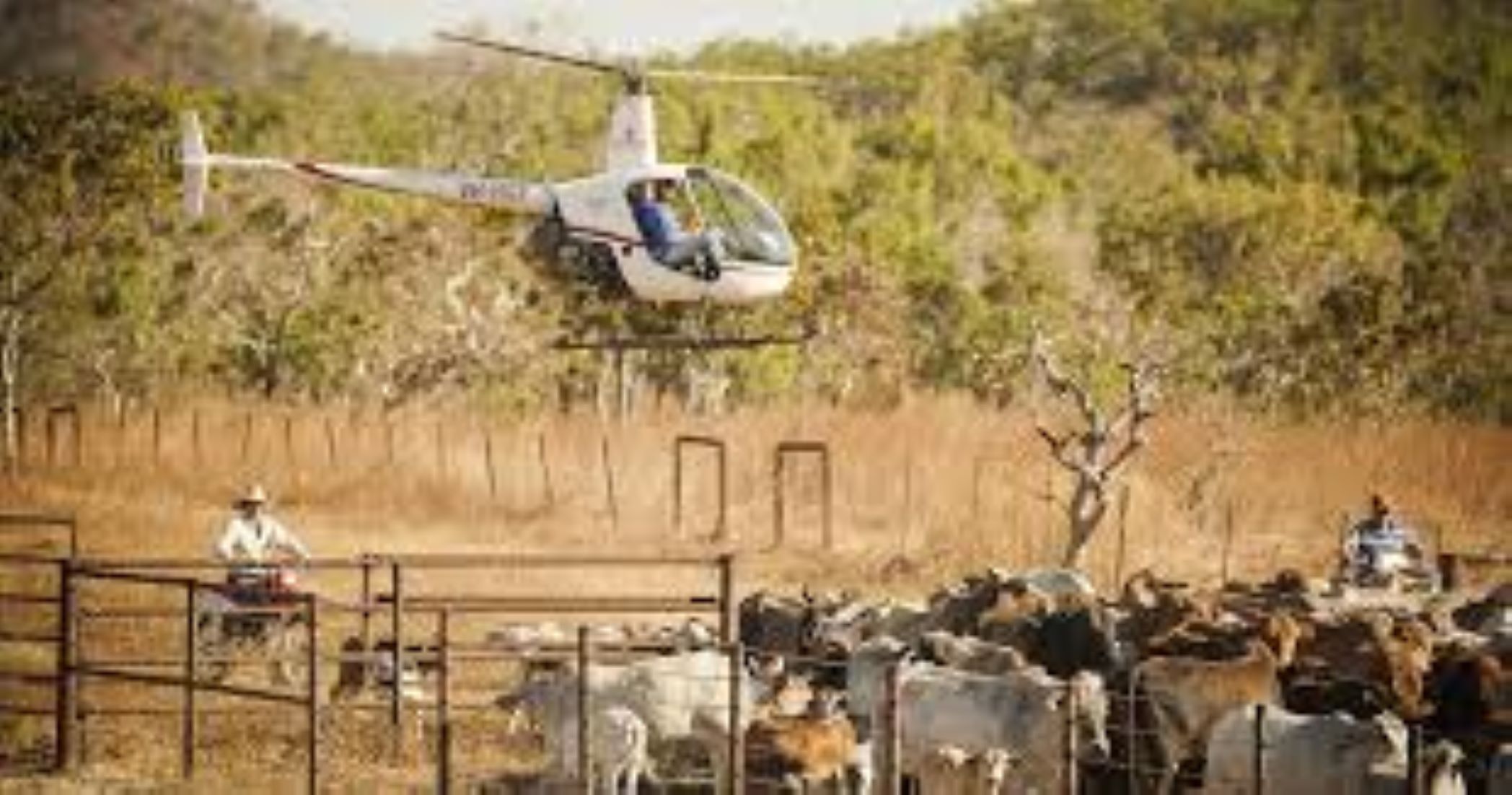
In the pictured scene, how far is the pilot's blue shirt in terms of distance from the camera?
92.7ft

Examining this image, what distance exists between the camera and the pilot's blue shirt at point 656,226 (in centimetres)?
2825

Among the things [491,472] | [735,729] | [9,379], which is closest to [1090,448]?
[491,472]

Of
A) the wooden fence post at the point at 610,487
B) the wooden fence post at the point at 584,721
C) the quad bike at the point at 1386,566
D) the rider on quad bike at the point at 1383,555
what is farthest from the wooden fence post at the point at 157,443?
the wooden fence post at the point at 584,721

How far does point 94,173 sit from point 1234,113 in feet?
168

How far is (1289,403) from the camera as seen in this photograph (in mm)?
44312

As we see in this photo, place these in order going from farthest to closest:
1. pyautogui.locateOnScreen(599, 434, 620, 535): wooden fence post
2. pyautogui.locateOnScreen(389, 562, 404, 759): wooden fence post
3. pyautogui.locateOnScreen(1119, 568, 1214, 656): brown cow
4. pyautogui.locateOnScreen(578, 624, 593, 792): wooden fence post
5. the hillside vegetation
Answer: the hillside vegetation < pyautogui.locateOnScreen(599, 434, 620, 535): wooden fence post < pyautogui.locateOnScreen(1119, 568, 1214, 656): brown cow < pyautogui.locateOnScreen(389, 562, 404, 759): wooden fence post < pyautogui.locateOnScreen(578, 624, 593, 792): wooden fence post

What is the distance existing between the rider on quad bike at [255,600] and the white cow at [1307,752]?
20.8ft

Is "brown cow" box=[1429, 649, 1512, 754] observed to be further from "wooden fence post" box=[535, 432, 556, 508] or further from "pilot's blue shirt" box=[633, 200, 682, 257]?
"wooden fence post" box=[535, 432, 556, 508]

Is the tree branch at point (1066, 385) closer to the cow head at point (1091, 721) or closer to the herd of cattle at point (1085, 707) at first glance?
the herd of cattle at point (1085, 707)

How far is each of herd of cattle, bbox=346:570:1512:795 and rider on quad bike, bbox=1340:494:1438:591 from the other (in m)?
3.96

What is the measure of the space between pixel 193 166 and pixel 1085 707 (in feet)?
66.7

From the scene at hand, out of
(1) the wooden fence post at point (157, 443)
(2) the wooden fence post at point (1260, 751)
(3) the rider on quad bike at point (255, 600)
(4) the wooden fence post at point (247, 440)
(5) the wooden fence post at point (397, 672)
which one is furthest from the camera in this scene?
(4) the wooden fence post at point (247, 440)

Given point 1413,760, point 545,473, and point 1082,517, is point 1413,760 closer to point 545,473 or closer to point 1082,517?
point 1082,517

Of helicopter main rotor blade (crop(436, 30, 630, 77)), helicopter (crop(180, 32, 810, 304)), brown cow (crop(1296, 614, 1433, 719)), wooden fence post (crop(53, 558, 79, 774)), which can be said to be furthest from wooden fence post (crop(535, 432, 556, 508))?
wooden fence post (crop(53, 558, 79, 774))
